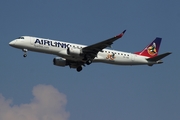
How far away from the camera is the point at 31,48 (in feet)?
209

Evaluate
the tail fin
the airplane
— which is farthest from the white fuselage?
the tail fin

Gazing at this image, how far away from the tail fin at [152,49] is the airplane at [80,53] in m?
0.92

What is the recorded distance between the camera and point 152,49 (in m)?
74.2

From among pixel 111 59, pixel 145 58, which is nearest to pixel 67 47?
pixel 111 59

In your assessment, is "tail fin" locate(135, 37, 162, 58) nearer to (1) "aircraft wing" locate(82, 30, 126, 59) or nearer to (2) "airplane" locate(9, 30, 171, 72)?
(2) "airplane" locate(9, 30, 171, 72)

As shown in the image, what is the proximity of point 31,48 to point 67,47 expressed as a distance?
194 inches

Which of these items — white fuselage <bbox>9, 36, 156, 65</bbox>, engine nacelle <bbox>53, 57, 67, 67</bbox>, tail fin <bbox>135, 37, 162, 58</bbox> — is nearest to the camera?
white fuselage <bbox>9, 36, 156, 65</bbox>

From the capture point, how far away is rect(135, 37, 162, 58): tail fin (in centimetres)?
7269

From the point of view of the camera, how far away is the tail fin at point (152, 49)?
238ft

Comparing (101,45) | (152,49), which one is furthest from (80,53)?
(152,49)

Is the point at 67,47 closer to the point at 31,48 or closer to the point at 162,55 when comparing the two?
the point at 31,48

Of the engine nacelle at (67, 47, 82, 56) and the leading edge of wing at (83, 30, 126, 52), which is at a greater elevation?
the leading edge of wing at (83, 30, 126, 52)

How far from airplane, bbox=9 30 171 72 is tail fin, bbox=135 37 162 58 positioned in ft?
3.02

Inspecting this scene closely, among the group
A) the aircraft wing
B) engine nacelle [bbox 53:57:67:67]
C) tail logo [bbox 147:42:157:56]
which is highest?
tail logo [bbox 147:42:157:56]
